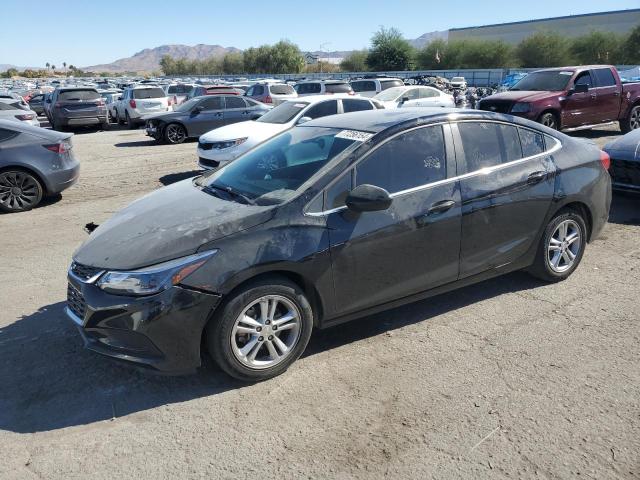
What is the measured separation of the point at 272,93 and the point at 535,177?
1856 cm

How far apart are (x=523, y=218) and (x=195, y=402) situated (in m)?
3.00

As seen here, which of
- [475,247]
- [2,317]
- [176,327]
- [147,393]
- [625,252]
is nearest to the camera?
[176,327]

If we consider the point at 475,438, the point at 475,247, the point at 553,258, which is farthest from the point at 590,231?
the point at 475,438

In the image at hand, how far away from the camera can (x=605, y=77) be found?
14.0 metres

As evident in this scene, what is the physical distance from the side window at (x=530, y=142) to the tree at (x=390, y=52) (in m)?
71.5

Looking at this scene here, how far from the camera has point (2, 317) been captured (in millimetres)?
4539

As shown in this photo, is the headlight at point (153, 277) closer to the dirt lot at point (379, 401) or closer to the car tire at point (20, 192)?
the dirt lot at point (379, 401)

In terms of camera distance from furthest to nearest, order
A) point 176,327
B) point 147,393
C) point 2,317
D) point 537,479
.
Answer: point 2,317 → point 147,393 → point 176,327 → point 537,479

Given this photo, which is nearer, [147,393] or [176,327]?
[176,327]

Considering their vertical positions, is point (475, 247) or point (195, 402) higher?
point (475, 247)

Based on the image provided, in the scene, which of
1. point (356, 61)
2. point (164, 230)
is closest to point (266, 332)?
point (164, 230)

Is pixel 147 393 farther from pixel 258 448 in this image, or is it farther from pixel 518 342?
pixel 518 342

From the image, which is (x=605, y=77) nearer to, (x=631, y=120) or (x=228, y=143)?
(x=631, y=120)

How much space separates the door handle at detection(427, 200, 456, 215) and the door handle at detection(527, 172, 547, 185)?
2.98ft
